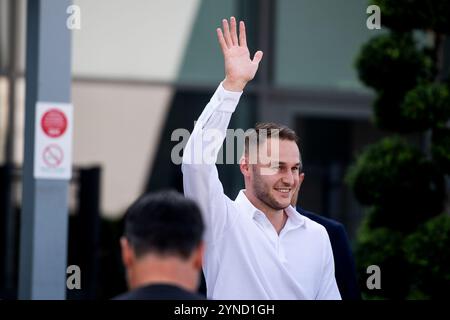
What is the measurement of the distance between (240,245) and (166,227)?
36.1 inches

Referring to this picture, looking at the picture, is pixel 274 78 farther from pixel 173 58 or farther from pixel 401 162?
pixel 401 162

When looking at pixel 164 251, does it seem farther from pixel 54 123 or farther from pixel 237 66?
pixel 54 123

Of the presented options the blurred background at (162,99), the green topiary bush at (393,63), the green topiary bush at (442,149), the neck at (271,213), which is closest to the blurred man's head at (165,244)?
the neck at (271,213)

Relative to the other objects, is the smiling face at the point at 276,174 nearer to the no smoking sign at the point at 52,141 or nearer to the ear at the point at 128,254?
the ear at the point at 128,254

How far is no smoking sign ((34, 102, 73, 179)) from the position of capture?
14.5 ft

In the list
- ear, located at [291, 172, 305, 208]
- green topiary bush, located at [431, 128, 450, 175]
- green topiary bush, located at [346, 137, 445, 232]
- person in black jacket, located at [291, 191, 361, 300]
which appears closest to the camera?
ear, located at [291, 172, 305, 208]

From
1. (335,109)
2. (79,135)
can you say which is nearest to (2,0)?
(79,135)

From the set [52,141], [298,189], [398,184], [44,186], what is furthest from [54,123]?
[398,184]

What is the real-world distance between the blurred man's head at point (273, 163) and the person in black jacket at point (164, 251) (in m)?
0.90

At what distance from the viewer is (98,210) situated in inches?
291

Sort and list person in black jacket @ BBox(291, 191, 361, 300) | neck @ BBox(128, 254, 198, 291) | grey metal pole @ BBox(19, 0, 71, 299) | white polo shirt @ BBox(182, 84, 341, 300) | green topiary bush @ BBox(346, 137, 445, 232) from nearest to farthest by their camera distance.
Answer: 1. neck @ BBox(128, 254, 198, 291)
2. white polo shirt @ BBox(182, 84, 341, 300)
3. person in black jacket @ BBox(291, 191, 361, 300)
4. grey metal pole @ BBox(19, 0, 71, 299)
5. green topiary bush @ BBox(346, 137, 445, 232)

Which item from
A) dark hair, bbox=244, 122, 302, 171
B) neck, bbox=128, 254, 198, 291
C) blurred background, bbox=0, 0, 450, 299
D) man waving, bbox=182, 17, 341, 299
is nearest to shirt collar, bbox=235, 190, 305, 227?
man waving, bbox=182, 17, 341, 299

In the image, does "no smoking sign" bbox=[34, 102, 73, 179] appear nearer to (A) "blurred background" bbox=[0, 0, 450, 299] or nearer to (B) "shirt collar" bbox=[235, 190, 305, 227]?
(B) "shirt collar" bbox=[235, 190, 305, 227]

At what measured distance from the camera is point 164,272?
215 centimetres
